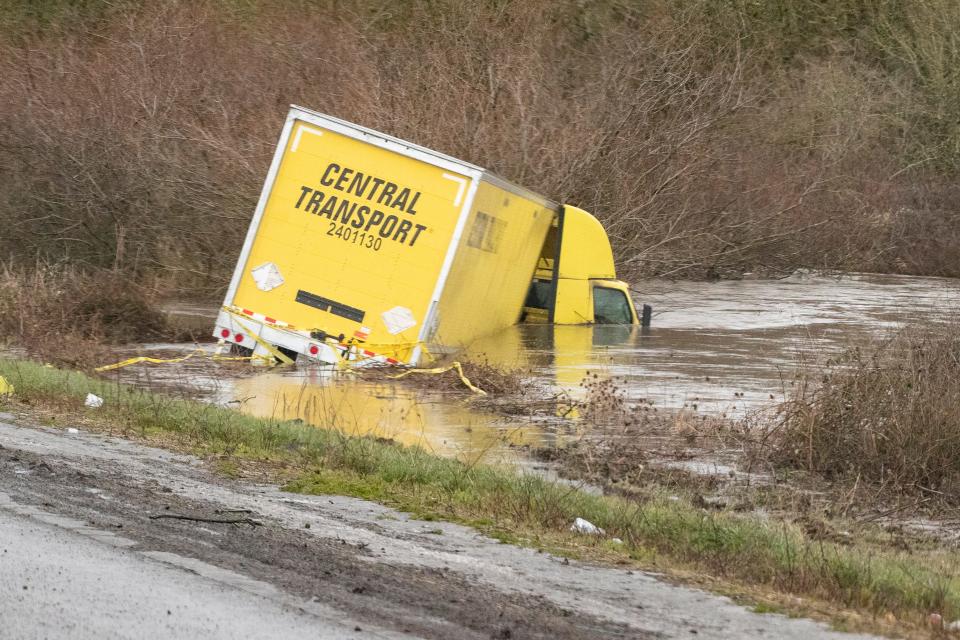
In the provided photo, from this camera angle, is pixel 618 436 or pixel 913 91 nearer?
pixel 618 436

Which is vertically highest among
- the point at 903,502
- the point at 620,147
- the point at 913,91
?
the point at 913,91

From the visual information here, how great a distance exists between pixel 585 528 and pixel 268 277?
10.0 meters

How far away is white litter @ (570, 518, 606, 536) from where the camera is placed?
8284 mm

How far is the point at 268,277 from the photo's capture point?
17672mm

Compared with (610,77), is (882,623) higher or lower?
lower

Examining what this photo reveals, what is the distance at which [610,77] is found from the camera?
30875 mm

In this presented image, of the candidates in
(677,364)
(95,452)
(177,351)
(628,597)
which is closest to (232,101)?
(177,351)

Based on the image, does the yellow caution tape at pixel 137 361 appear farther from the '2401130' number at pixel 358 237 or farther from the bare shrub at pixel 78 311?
the '2401130' number at pixel 358 237

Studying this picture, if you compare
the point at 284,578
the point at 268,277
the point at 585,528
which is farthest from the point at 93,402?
the point at 284,578

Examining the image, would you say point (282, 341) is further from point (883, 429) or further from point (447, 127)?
point (447, 127)

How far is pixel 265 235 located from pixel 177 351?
3.05 metres

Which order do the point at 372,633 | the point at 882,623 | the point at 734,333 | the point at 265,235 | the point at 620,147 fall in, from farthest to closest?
1. the point at 620,147
2. the point at 734,333
3. the point at 265,235
4. the point at 882,623
5. the point at 372,633

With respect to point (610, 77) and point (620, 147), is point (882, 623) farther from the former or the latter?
point (610, 77)

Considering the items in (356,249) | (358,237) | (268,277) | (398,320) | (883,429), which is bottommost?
(883,429)
